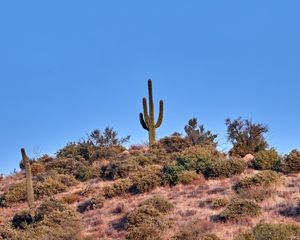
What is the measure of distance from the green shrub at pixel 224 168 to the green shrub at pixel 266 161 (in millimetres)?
1024

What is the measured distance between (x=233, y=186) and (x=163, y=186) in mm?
3858

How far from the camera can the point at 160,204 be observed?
79.0ft

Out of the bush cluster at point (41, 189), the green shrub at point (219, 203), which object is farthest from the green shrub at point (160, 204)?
the bush cluster at point (41, 189)

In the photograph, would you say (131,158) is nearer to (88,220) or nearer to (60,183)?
(60,183)

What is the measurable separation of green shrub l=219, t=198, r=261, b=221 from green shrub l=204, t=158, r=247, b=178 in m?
6.78

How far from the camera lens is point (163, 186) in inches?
1134

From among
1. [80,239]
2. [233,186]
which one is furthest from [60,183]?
[80,239]

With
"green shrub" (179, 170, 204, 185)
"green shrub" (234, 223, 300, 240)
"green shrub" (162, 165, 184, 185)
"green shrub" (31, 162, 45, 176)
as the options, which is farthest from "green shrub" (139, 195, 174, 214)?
"green shrub" (31, 162, 45, 176)

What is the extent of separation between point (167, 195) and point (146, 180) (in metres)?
1.82

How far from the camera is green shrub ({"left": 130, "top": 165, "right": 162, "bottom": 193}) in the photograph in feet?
92.6

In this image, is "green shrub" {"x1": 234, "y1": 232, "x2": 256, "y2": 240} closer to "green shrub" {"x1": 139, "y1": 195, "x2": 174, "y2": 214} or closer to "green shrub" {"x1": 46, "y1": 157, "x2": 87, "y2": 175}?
"green shrub" {"x1": 139, "y1": 195, "x2": 174, "y2": 214}

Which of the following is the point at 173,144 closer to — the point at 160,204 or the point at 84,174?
the point at 84,174

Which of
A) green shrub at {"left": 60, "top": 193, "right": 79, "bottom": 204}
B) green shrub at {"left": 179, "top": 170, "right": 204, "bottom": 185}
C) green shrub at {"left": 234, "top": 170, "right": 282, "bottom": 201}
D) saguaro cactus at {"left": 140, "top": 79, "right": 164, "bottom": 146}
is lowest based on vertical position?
green shrub at {"left": 234, "top": 170, "right": 282, "bottom": 201}

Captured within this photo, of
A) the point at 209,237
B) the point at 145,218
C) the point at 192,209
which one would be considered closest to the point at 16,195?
the point at 192,209
